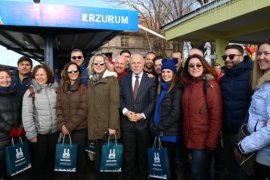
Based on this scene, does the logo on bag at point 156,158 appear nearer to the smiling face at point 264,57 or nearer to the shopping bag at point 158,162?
the shopping bag at point 158,162

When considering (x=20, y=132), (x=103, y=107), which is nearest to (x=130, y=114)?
(x=103, y=107)

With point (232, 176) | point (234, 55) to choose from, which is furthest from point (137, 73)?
point (232, 176)

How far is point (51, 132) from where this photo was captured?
4562mm

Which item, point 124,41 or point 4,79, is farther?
point 124,41

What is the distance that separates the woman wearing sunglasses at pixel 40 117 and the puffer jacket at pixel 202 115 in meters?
1.99

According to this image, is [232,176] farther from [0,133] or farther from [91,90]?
[0,133]

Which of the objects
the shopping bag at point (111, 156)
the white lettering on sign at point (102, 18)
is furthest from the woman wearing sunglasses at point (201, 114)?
the white lettering on sign at point (102, 18)

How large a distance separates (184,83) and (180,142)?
85 centimetres

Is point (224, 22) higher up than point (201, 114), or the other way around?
point (224, 22)

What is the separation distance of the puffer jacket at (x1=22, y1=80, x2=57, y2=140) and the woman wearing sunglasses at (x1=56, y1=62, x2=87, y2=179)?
122 millimetres

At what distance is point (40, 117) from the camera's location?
14.6 ft

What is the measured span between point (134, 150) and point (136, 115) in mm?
538

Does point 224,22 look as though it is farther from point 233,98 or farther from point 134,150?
point 233,98

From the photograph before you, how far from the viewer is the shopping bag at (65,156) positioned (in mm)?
4391
